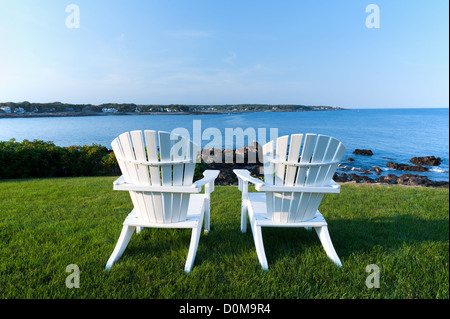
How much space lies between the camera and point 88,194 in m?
4.50

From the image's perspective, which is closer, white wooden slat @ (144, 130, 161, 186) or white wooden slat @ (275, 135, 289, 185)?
white wooden slat @ (144, 130, 161, 186)

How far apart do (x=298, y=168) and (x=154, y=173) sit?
1.30 metres

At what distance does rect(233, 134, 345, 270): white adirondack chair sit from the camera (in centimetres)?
212

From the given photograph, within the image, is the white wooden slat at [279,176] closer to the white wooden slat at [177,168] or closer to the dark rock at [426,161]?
the white wooden slat at [177,168]

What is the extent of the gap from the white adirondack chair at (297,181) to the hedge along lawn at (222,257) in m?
0.25

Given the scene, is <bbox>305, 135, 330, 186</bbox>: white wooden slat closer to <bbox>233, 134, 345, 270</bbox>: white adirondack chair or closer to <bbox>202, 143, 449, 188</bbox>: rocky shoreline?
<bbox>233, 134, 345, 270</bbox>: white adirondack chair

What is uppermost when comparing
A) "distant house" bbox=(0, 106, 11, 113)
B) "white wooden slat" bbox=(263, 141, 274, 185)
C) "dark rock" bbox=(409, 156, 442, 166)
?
"distant house" bbox=(0, 106, 11, 113)

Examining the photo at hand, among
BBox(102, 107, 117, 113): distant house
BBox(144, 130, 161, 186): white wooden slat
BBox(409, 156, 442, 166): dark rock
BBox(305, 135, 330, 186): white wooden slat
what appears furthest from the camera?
BBox(409, 156, 442, 166): dark rock

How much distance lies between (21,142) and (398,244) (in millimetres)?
9475

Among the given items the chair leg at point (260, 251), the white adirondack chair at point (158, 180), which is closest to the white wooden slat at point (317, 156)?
the chair leg at point (260, 251)

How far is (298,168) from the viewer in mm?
2164

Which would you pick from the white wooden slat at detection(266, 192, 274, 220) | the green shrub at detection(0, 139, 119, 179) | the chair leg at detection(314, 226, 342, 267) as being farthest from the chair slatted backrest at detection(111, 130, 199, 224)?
the green shrub at detection(0, 139, 119, 179)
